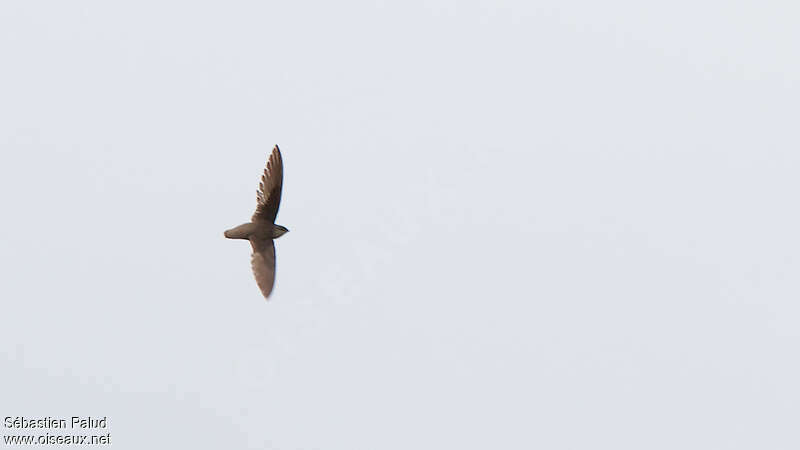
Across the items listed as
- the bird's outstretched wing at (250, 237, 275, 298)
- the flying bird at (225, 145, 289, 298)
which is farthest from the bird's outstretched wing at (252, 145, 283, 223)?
the bird's outstretched wing at (250, 237, 275, 298)

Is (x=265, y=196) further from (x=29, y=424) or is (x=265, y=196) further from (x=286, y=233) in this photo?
(x=29, y=424)

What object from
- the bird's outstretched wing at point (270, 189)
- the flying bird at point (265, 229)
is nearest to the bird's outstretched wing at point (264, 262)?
the flying bird at point (265, 229)

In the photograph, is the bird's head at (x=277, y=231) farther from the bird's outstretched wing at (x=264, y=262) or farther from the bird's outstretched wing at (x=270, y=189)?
the bird's outstretched wing at (x=270, y=189)

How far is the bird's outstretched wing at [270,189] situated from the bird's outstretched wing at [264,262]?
73 centimetres

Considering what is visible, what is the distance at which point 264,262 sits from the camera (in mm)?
34938

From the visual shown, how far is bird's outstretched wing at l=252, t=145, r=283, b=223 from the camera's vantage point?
115 feet

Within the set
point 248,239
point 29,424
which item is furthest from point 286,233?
point 29,424

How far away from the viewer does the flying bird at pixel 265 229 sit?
1371 inches

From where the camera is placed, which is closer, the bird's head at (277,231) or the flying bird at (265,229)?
the flying bird at (265,229)

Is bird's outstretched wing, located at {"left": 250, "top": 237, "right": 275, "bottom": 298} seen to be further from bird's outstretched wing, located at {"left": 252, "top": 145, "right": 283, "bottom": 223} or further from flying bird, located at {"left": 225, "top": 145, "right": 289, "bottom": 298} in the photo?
bird's outstretched wing, located at {"left": 252, "top": 145, "right": 283, "bottom": 223}

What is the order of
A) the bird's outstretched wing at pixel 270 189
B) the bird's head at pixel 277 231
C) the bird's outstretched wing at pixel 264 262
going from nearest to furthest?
the bird's outstretched wing at pixel 264 262, the bird's outstretched wing at pixel 270 189, the bird's head at pixel 277 231

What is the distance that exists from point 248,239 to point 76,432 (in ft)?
66.5

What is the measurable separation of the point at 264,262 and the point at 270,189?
207 centimetres

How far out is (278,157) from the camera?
115 ft
